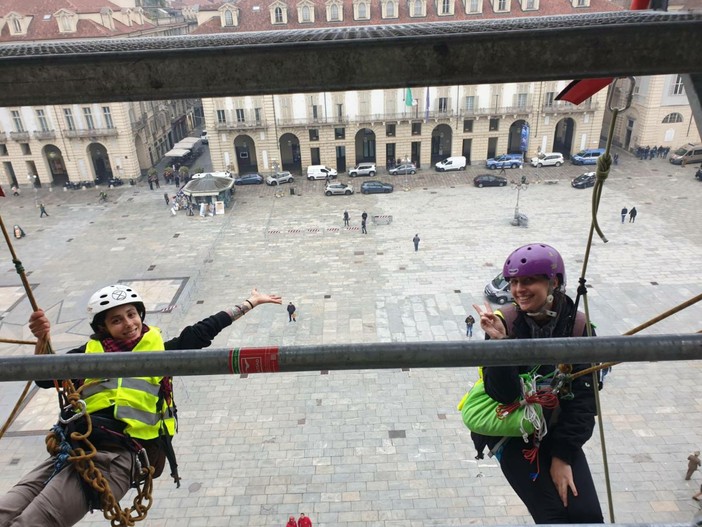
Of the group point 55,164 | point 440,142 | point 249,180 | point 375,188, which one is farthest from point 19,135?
point 440,142

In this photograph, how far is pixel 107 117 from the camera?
33.1 metres

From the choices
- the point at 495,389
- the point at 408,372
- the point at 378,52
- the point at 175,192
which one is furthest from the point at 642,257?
the point at 175,192

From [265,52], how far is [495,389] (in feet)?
7.36

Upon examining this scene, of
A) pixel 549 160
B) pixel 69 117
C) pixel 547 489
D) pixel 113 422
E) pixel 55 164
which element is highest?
pixel 113 422

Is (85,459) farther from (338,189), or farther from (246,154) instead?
(246,154)

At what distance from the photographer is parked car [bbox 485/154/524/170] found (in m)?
34.2

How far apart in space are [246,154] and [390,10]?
14493 millimetres

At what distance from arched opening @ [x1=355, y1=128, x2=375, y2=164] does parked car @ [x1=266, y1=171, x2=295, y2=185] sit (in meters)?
6.86

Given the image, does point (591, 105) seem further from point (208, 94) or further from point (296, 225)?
point (208, 94)

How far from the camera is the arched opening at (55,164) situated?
34475mm

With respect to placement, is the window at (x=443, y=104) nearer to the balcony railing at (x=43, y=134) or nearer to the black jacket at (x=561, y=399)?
the balcony railing at (x=43, y=134)

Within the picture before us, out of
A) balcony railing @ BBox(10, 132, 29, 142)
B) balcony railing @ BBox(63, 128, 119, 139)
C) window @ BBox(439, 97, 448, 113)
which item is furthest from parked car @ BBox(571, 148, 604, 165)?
balcony railing @ BBox(10, 132, 29, 142)

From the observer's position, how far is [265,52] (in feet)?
5.81

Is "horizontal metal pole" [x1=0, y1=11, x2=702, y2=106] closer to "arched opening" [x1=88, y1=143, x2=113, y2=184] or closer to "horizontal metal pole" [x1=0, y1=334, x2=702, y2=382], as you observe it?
"horizontal metal pole" [x1=0, y1=334, x2=702, y2=382]
